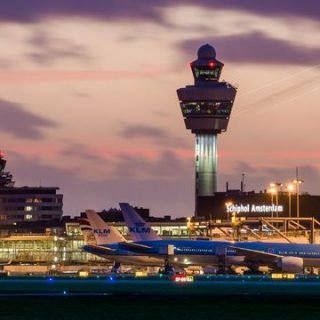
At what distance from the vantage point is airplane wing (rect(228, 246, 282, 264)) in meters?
192

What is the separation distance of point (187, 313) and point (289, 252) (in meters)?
119

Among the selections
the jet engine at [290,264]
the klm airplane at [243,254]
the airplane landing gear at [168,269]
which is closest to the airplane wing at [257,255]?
the klm airplane at [243,254]

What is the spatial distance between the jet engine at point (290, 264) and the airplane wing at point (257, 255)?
230 centimetres

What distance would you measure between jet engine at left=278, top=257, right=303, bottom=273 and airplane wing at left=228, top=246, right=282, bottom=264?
2296 mm

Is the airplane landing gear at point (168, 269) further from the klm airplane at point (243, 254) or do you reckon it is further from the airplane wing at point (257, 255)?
the airplane wing at point (257, 255)

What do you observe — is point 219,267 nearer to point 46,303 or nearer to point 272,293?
point 272,293

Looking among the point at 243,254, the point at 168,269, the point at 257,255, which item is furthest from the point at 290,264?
the point at 168,269

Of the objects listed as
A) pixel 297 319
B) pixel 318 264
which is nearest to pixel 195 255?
pixel 318 264

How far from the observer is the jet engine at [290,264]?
188 m

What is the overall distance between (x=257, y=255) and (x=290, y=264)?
7.30 m

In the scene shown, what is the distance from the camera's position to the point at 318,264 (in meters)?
192

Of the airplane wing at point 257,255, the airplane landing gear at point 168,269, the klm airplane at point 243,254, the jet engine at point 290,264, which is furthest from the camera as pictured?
the airplane landing gear at point 168,269

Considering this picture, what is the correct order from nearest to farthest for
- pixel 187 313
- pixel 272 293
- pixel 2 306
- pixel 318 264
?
pixel 187 313 → pixel 2 306 → pixel 272 293 → pixel 318 264

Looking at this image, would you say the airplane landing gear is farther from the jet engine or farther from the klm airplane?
the jet engine
